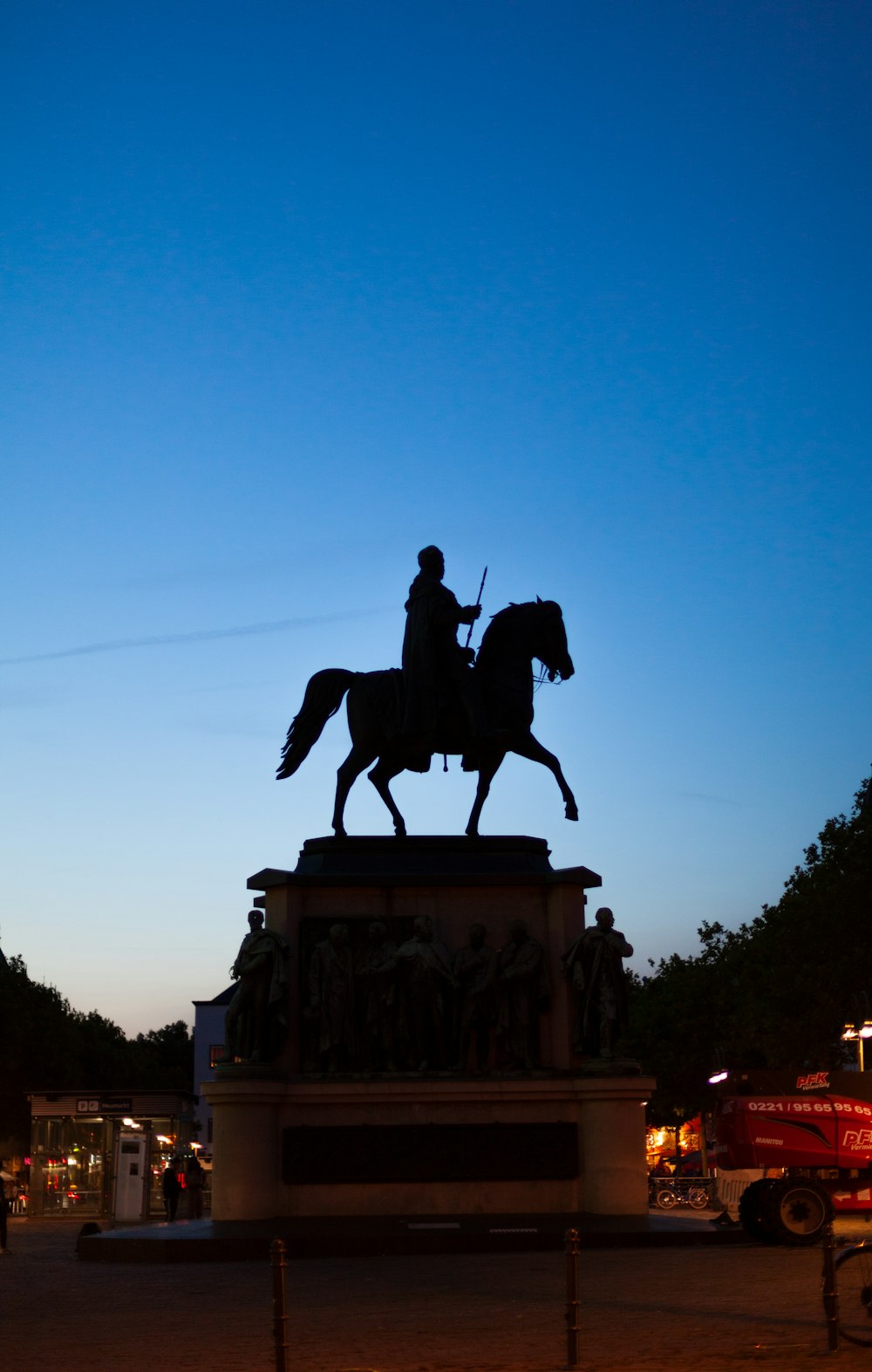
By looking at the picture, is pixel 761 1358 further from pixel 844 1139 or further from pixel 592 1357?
pixel 844 1139

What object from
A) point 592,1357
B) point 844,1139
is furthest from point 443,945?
point 592,1357

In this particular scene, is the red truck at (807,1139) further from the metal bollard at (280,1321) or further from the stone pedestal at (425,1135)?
the metal bollard at (280,1321)

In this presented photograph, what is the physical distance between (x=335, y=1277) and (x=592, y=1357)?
6.29m

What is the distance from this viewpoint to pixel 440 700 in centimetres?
2444

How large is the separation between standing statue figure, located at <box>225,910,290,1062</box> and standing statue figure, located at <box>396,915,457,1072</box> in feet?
5.03

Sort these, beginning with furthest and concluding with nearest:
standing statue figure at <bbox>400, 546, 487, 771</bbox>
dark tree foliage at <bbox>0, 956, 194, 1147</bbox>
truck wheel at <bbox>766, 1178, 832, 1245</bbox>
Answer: dark tree foliage at <bbox>0, 956, 194, 1147</bbox> → standing statue figure at <bbox>400, 546, 487, 771</bbox> → truck wheel at <bbox>766, 1178, 832, 1245</bbox>

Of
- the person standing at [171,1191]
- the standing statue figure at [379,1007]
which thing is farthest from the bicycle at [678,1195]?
the standing statue figure at [379,1007]

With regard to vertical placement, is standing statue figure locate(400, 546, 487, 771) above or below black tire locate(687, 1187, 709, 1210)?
above

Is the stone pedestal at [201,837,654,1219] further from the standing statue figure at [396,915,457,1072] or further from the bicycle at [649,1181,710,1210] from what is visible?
the bicycle at [649,1181,710,1210]

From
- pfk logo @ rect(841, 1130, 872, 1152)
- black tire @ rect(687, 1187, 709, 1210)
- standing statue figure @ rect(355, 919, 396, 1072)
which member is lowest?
black tire @ rect(687, 1187, 709, 1210)

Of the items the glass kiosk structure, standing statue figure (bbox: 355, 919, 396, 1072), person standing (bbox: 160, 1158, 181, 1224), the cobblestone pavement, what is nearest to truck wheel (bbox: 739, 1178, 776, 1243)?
the cobblestone pavement

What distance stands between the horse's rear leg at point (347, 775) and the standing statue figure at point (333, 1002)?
234 centimetres

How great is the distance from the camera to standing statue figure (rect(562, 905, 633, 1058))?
2231 cm

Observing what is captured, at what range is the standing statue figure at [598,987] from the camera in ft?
73.2
